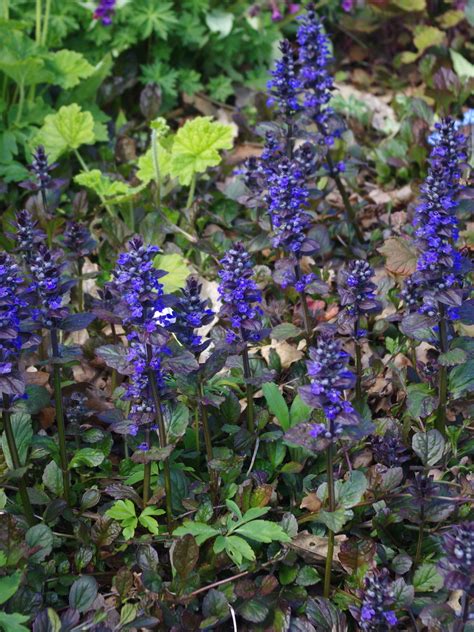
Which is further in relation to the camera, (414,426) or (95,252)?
(95,252)

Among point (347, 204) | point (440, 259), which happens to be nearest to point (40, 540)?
point (440, 259)

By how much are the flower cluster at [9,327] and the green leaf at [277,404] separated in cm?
115

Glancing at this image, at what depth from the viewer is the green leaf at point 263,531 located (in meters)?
2.91

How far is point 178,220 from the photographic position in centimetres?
499

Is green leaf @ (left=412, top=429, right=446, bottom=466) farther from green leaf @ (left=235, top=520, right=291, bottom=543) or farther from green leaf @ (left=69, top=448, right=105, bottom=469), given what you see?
green leaf @ (left=69, top=448, right=105, bottom=469)

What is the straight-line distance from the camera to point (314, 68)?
4.37 meters

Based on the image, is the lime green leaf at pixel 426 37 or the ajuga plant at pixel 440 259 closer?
the ajuga plant at pixel 440 259

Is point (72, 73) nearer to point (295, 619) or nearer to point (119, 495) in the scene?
point (119, 495)

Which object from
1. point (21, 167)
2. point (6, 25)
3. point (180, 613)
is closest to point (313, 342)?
point (180, 613)

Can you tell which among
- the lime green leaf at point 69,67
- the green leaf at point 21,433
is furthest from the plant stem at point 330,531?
the lime green leaf at point 69,67

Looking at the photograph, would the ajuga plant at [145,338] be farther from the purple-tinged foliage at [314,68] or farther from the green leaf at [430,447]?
the purple-tinged foliage at [314,68]

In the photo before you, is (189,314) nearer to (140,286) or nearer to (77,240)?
(140,286)

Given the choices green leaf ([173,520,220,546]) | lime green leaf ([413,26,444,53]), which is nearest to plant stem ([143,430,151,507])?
green leaf ([173,520,220,546])

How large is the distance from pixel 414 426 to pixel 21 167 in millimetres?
3062
